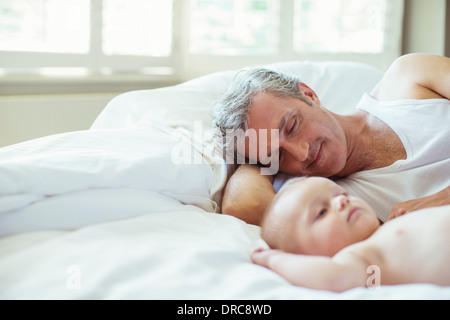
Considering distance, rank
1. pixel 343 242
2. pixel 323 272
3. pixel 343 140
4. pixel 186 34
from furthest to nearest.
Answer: pixel 186 34
pixel 343 140
pixel 343 242
pixel 323 272

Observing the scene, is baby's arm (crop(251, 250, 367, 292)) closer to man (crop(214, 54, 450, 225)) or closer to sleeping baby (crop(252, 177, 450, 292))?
sleeping baby (crop(252, 177, 450, 292))

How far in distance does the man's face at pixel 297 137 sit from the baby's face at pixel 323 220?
0.34 meters

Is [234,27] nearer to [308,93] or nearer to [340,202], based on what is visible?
[308,93]

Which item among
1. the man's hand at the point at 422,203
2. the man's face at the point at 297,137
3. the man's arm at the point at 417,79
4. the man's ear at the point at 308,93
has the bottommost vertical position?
the man's hand at the point at 422,203

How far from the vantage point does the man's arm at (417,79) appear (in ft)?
4.86

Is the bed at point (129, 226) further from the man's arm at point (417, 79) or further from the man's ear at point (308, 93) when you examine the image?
the man's arm at point (417, 79)

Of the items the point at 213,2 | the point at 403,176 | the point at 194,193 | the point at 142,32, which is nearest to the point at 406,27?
the point at 213,2

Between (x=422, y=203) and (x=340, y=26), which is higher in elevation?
(x=340, y=26)

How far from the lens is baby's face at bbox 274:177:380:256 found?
2.92 ft

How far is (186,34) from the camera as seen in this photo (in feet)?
8.73

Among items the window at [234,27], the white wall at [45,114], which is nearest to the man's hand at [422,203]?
the white wall at [45,114]

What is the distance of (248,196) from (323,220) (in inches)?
13.0

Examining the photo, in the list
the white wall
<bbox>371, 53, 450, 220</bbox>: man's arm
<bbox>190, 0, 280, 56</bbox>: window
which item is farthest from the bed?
<bbox>190, 0, 280, 56</bbox>: window

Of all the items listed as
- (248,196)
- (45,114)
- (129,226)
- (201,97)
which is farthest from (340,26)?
(129,226)
